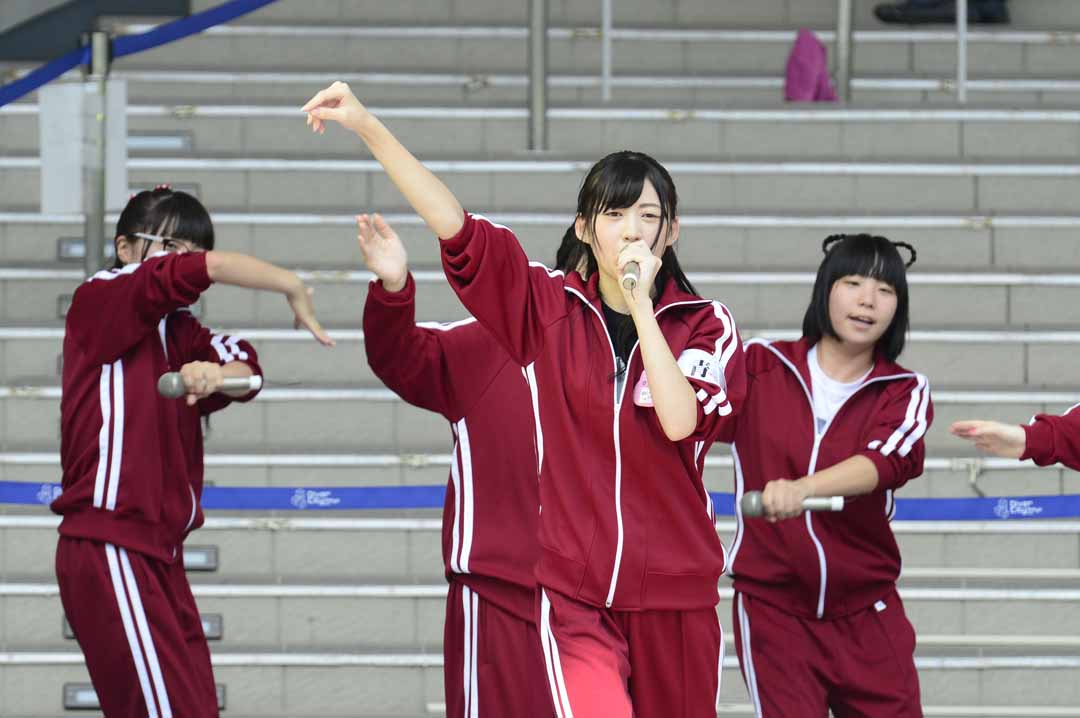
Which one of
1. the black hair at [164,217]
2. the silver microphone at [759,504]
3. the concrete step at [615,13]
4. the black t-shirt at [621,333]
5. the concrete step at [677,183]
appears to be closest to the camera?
the black t-shirt at [621,333]

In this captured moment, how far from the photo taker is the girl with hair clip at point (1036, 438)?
413 cm

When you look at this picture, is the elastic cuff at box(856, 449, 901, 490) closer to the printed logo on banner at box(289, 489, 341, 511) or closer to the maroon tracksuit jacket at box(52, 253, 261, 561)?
the maroon tracksuit jacket at box(52, 253, 261, 561)

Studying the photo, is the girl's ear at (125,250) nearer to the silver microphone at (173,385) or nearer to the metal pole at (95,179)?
the silver microphone at (173,385)

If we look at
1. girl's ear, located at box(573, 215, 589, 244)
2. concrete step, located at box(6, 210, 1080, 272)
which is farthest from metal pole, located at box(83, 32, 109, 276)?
girl's ear, located at box(573, 215, 589, 244)

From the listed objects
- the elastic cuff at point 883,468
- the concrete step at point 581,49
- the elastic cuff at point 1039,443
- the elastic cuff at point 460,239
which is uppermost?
the concrete step at point 581,49

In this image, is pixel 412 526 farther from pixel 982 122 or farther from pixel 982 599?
pixel 982 122

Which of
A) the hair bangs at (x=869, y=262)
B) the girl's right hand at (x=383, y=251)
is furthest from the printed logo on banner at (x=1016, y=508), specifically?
the girl's right hand at (x=383, y=251)

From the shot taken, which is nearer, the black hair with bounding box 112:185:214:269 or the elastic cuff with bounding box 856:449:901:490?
the elastic cuff with bounding box 856:449:901:490

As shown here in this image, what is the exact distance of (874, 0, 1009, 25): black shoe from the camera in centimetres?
904

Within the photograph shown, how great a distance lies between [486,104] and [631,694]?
16.6 feet

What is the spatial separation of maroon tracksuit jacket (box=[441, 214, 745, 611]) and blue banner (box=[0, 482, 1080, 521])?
2693mm

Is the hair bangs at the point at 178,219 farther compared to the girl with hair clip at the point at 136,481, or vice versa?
the hair bangs at the point at 178,219

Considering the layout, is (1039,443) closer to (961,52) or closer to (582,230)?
(582,230)

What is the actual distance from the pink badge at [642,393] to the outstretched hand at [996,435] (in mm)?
1095
